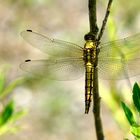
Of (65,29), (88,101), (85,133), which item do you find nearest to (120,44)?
(88,101)

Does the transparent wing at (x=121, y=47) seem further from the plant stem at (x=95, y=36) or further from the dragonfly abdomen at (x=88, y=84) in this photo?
the plant stem at (x=95, y=36)

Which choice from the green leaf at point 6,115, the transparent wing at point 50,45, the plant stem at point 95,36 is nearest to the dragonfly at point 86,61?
the transparent wing at point 50,45

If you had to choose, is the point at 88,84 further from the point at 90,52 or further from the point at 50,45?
the point at 50,45

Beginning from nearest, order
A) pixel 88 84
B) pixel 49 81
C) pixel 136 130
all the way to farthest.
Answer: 1. pixel 136 130
2. pixel 88 84
3. pixel 49 81

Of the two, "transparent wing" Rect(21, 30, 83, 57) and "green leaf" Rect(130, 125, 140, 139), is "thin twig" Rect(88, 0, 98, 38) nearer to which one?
"green leaf" Rect(130, 125, 140, 139)

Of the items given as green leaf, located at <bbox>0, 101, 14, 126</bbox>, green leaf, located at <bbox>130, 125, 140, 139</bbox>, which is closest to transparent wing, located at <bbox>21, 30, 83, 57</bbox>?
green leaf, located at <bbox>0, 101, 14, 126</bbox>

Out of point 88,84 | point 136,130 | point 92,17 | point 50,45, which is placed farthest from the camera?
point 50,45

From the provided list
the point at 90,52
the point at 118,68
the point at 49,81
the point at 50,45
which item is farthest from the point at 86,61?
the point at 49,81
